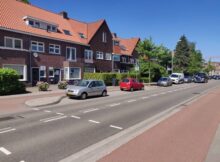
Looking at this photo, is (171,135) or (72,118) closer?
(171,135)

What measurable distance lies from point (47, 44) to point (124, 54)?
2313 centimetres

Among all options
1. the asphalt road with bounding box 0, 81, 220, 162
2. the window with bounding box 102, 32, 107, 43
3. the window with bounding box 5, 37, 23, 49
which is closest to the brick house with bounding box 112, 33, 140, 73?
the window with bounding box 102, 32, 107, 43

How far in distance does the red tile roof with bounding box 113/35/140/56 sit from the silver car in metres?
27.8

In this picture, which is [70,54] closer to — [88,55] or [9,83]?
[88,55]

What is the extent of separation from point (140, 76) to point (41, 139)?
37.4m

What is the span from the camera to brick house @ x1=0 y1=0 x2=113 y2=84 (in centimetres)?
2623

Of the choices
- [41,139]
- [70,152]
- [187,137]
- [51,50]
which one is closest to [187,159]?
[187,137]

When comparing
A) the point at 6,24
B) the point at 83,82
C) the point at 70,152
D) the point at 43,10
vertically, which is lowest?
the point at 70,152

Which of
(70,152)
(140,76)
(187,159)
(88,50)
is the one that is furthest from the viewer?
(140,76)

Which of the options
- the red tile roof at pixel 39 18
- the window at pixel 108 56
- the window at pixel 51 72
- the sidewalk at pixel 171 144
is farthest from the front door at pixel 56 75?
the sidewalk at pixel 171 144

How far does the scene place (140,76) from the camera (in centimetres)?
4378

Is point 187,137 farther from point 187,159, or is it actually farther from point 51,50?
point 51,50

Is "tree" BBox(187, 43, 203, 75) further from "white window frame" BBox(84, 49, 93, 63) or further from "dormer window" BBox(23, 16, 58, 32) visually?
"dormer window" BBox(23, 16, 58, 32)

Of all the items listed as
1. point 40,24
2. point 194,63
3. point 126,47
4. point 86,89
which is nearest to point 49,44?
point 40,24
